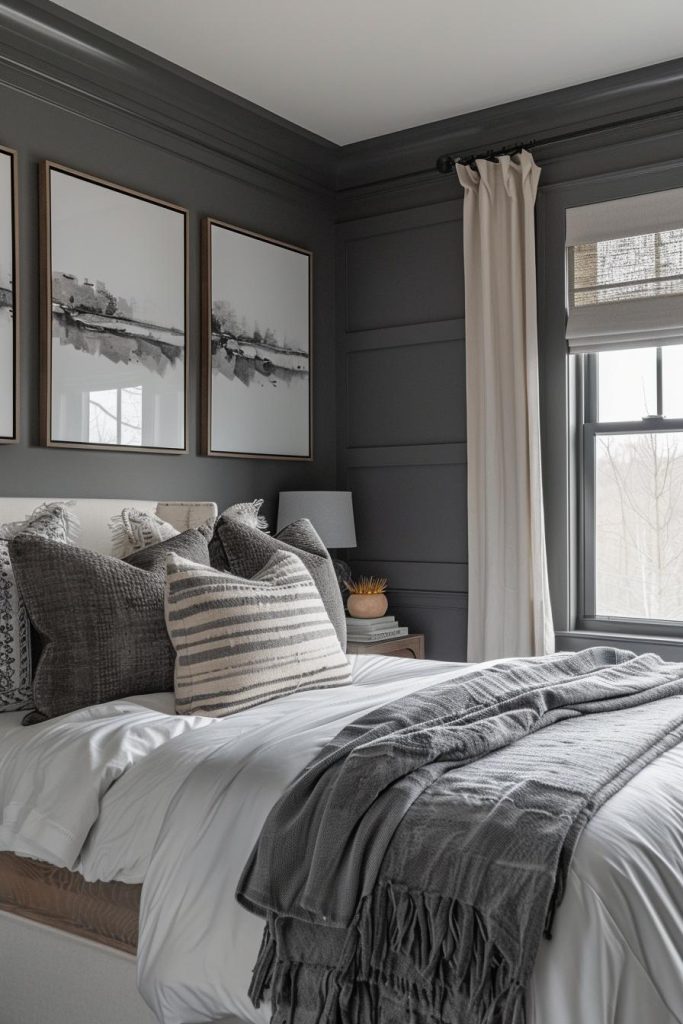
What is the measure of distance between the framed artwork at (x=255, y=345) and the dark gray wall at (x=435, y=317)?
0.31 m

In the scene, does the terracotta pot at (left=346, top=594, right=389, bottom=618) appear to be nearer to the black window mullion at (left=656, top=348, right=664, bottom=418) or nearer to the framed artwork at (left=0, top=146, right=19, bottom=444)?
the black window mullion at (left=656, top=348, right=664, bottom=418)

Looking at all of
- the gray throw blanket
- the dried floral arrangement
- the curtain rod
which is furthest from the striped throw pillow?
the curtain rod

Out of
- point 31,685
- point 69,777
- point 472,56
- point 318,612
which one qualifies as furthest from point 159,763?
point 472,56

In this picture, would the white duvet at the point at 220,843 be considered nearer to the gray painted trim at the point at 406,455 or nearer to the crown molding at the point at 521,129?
the gray painted trim at the point at 406,455

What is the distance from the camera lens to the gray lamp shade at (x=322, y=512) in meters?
4.11

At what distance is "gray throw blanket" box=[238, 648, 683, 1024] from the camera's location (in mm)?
1391

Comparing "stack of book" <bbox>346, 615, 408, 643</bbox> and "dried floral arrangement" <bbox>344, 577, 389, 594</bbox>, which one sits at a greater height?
"dried floral arrangement" <bbox>344, 577, 389, 594</bbox>

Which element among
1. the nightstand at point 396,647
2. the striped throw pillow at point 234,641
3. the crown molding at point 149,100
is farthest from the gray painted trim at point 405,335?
the striped throw pillow at point 234,641

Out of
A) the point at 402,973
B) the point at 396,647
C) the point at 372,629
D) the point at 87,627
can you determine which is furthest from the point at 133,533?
the point at 402,973

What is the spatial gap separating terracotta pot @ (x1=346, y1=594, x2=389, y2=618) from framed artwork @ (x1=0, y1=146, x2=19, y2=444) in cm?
167

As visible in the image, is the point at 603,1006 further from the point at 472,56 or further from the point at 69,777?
the point at 472,56

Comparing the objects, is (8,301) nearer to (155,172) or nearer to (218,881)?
(155,172)

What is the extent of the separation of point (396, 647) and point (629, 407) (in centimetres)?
140

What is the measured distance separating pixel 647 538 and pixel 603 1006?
2855 millimetres
